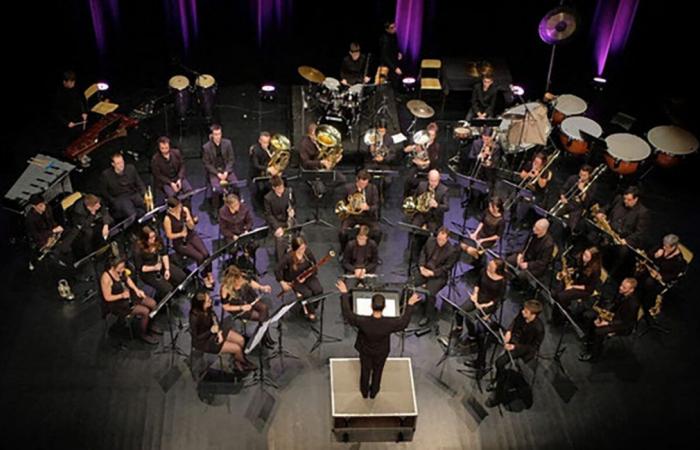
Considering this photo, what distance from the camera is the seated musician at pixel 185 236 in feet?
31.6

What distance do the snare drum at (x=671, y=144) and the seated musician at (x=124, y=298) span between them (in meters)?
7.15

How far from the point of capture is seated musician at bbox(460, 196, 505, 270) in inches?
387

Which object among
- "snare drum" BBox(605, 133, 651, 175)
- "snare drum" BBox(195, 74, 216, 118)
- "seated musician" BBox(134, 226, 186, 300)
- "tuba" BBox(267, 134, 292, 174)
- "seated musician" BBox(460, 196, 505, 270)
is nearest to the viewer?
"seated musician" BBox(134, 226, 186, 300)

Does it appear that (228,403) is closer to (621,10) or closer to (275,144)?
(275,144)

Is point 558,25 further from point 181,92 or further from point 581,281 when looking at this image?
point 181,92

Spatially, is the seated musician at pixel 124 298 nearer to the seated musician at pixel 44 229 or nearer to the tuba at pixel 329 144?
the seated musician at pixel 44 229

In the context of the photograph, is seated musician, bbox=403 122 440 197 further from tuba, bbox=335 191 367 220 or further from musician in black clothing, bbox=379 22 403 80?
musician in black clothing, bbox=379 22 403 80

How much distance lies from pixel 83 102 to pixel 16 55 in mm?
1919

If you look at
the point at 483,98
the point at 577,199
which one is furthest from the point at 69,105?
the point at 577,199

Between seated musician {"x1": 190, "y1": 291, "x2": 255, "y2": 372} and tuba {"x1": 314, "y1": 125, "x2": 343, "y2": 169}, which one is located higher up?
tuba {"x1": 314, "y1": 125, "x2": 343, "y2": 169}

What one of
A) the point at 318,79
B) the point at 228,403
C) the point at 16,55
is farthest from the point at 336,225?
the point at 16,55

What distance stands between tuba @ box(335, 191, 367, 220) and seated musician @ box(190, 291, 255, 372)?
7.34ft

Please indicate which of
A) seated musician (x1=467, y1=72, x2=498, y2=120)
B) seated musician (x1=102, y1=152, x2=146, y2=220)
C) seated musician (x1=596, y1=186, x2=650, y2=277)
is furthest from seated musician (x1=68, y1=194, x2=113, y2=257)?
seated musician (x1=596, y1=186, x2=650, y2=277)

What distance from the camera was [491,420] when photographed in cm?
869
